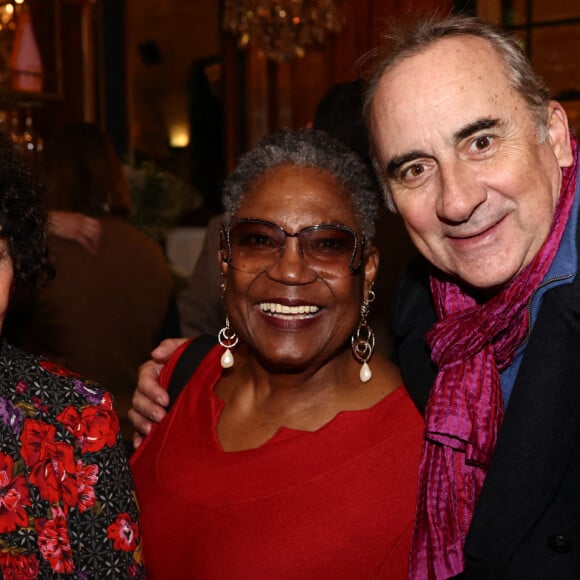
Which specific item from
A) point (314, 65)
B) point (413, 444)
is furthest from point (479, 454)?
point (314, 65)

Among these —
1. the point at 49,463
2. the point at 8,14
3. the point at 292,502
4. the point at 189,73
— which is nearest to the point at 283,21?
the point at 8,14

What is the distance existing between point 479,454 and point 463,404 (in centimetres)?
11

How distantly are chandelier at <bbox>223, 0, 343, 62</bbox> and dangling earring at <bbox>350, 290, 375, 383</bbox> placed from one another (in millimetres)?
4431

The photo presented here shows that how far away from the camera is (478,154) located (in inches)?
68.1

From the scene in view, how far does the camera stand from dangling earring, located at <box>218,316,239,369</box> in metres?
2.22

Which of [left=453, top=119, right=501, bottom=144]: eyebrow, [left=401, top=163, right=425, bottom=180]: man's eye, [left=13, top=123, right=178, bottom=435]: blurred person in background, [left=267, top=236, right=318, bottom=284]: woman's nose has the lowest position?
[left=13, top=123, right=178, bottom=435]: blurred person in background

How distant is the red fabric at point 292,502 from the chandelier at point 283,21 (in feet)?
15.2

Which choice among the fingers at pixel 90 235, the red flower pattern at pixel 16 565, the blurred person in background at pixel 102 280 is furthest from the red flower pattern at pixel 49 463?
the fingers at pixel 90 235

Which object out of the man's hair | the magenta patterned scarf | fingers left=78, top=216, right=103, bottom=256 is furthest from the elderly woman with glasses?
fingers left=78, top=216, right=103, bottom=256

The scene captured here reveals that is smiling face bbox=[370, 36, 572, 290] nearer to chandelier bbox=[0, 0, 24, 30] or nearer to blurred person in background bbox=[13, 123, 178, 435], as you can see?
blurred person in background bbox=[13, 123, 178, 435]

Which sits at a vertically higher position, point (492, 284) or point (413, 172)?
point (413, 172)

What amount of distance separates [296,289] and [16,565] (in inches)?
32.9

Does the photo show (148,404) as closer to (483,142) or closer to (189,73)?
(483,142)

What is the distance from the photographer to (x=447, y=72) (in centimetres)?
175
